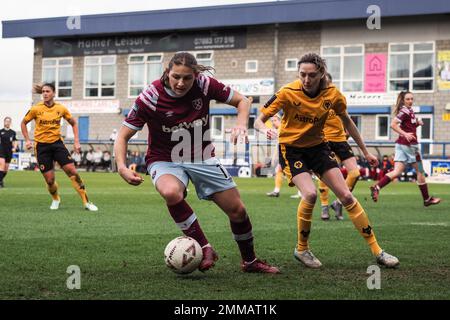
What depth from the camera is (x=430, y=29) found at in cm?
3600

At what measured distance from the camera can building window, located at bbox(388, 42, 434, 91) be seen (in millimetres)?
36094

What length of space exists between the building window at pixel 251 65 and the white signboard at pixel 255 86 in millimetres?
641

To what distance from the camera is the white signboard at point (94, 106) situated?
44031 mm

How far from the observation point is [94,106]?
44.8 metres

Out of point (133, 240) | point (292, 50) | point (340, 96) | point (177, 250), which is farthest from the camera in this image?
point (292, 50)

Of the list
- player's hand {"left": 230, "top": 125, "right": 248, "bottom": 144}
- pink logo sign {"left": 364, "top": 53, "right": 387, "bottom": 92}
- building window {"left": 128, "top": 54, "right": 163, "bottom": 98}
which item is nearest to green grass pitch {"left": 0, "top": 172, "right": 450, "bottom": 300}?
player's hand {"left": 230, "top": 125, "right": 248, "bottom": 144}

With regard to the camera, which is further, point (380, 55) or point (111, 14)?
point (111, 14)

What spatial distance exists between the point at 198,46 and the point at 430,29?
1378 centimetres

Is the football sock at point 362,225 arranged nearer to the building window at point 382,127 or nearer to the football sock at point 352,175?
the football sock at point 352,175

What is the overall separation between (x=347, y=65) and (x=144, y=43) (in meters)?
13.3

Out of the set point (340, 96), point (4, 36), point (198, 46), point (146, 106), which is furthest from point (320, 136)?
point (4, 36)

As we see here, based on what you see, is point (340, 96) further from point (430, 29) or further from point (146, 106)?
point (430, 29)
